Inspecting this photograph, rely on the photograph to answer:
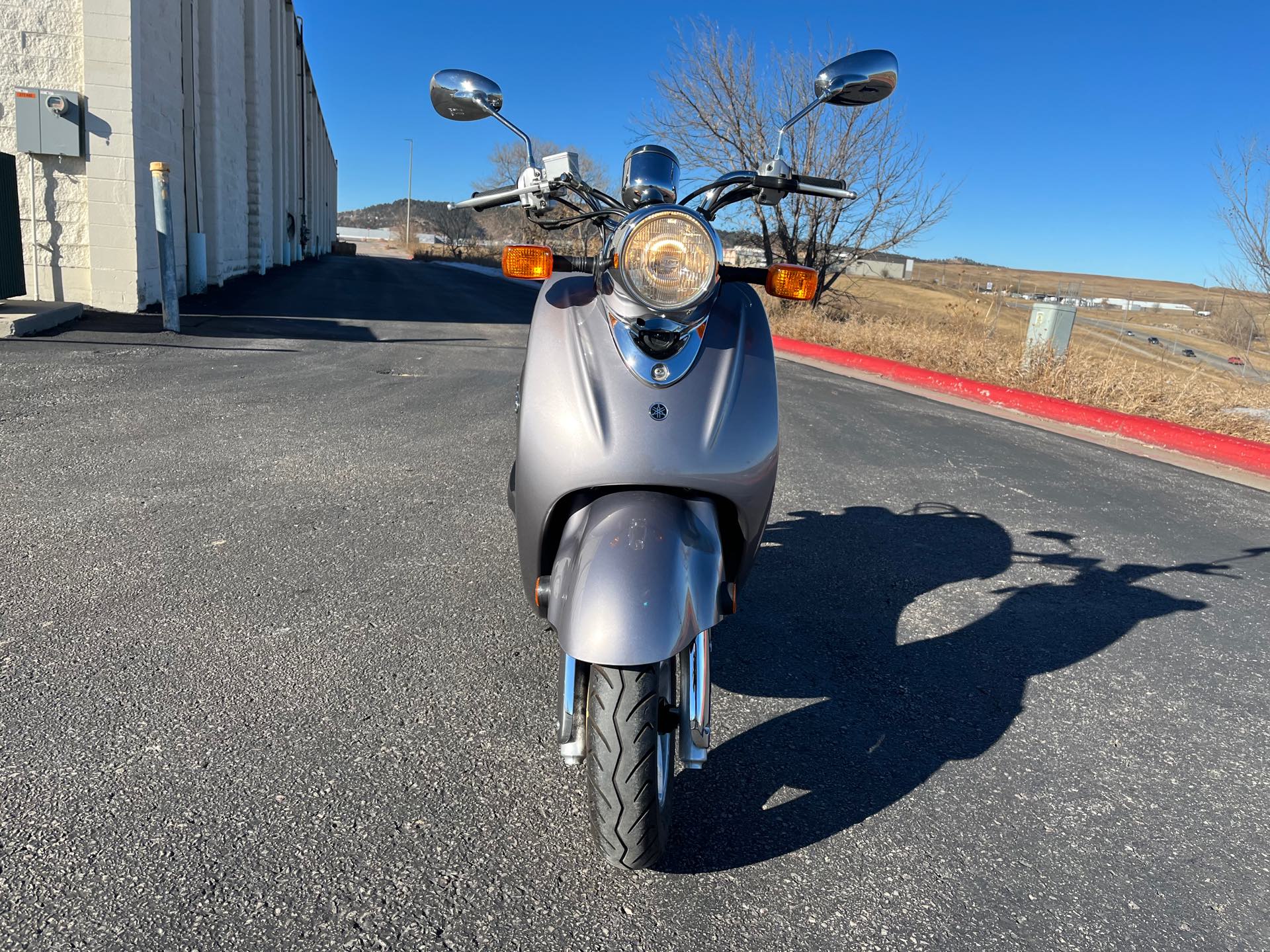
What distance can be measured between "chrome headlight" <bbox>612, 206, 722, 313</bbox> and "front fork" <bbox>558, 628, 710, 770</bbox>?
2.67 feet

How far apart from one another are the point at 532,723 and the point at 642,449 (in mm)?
994

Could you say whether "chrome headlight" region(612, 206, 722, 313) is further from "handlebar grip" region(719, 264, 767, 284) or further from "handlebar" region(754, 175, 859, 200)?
"handlebar" region(754, 175, 859, 200)

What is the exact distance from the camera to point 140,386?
23.2 ft

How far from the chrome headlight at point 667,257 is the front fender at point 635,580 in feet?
1.63

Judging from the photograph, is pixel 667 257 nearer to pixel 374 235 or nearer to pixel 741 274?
pixel 741 274

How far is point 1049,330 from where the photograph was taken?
1098 centimetres

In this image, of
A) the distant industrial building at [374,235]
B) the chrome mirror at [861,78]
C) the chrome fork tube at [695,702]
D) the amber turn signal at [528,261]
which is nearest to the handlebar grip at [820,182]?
the chrome mirror at [861,78]

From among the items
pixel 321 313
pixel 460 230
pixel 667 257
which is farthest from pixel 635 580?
pixel 460 230

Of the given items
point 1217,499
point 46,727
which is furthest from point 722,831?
point 1217,499

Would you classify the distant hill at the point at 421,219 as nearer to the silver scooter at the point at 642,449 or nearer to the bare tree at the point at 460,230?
the bare tree at the point at 460,230

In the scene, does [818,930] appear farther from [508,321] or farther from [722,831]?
[508,321]

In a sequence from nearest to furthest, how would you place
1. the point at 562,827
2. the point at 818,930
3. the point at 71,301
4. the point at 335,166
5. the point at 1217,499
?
1. the point at 818,930
2. the point at 562,827
3. the point at 1217,499
4. the point at 71,301
5. the point at 335,166

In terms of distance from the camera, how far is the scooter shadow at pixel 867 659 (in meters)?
2.39

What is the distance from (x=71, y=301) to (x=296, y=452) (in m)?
7.53
